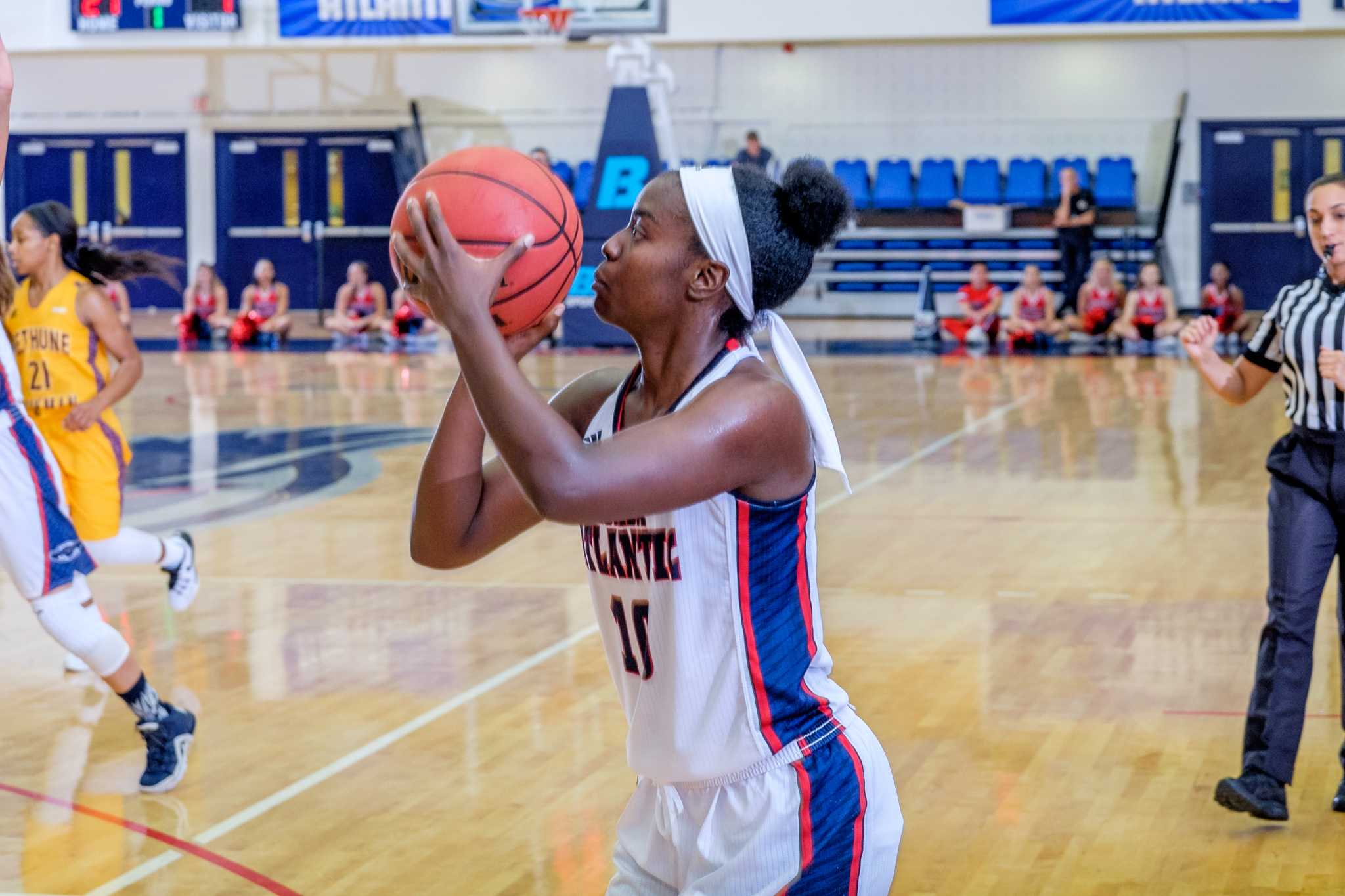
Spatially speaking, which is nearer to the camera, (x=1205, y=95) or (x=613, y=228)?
(x=613, y=228)

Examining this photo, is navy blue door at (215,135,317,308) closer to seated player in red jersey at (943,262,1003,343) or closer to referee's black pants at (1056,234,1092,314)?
seated player in red jersey at (943,262,1003,343)

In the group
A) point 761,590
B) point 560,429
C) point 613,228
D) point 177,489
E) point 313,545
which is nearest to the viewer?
point 560,429

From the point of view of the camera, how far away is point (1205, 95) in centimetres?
2162

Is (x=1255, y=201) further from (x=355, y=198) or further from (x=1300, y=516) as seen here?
(x=1300, y=516)

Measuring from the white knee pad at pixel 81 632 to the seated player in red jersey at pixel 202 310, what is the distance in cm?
1669

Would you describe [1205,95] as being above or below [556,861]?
above

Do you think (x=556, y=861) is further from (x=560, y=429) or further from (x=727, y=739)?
(x=560, y=429)

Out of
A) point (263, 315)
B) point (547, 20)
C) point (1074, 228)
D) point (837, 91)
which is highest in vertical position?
point (547, 20)

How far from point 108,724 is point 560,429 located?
12.3 feet

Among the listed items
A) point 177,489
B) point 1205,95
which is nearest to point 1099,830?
point 177,489

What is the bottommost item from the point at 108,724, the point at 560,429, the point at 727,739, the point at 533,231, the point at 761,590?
the point at 108,724

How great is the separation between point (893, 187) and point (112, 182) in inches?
439

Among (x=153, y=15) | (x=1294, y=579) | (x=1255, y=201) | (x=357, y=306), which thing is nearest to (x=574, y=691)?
(x=1294, y=579)

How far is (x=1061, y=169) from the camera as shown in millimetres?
21156
